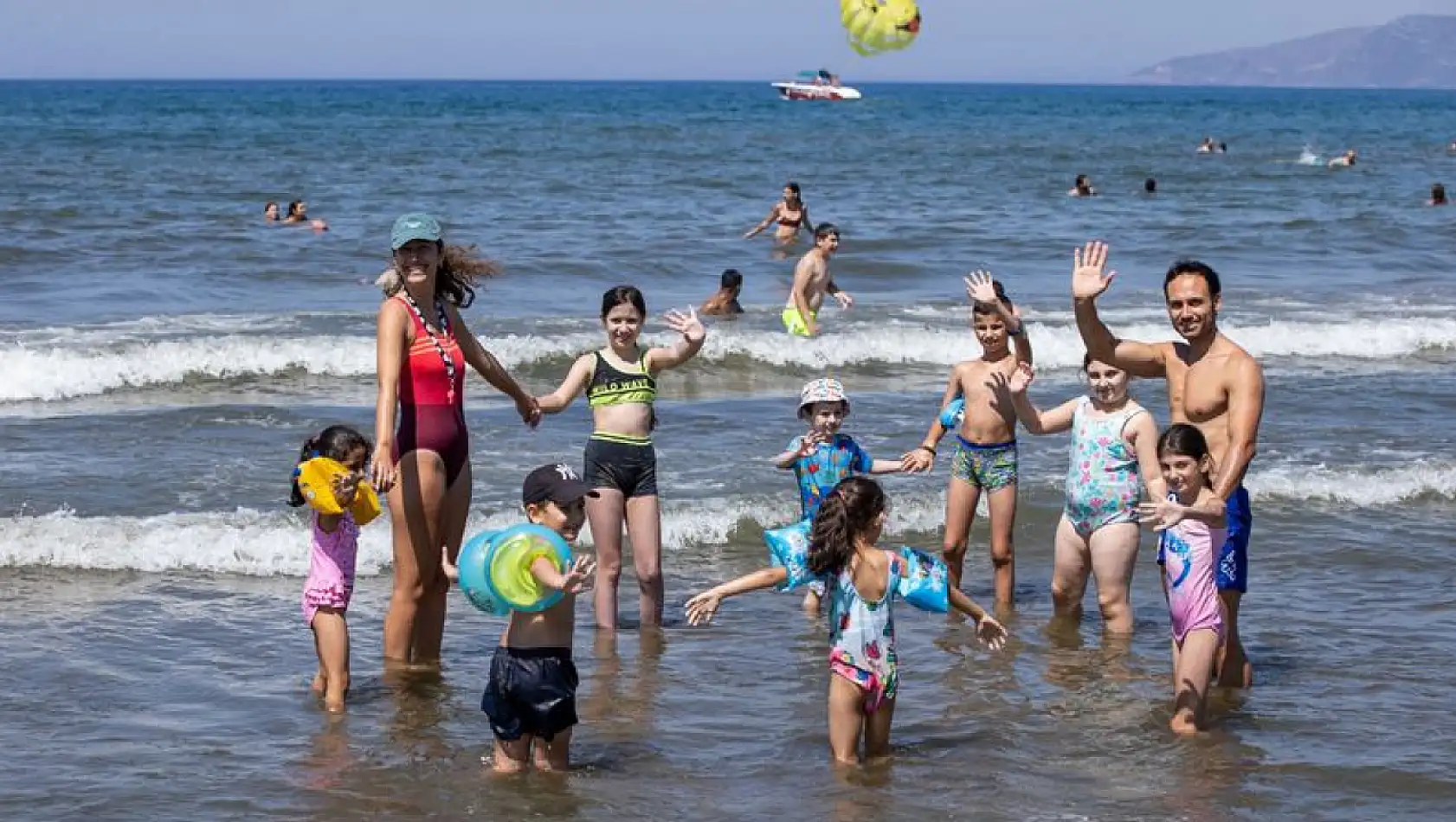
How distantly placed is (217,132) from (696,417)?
4939cm

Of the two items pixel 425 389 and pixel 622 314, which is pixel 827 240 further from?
pixel 425 389

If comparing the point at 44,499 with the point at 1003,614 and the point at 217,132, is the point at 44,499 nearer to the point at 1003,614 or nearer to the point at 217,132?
the point at 1003,614

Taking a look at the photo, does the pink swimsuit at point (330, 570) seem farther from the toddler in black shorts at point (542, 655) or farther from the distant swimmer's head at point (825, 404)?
the distant swimmer's head at point (825, 404)

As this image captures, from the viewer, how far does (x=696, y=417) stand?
14062 mm

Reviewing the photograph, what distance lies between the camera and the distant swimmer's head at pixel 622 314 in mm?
8172

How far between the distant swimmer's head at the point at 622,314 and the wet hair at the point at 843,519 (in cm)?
223

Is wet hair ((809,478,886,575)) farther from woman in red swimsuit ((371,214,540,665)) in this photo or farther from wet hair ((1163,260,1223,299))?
woman in red swimsuit ((371,214,540,665))

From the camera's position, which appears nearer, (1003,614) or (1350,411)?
(1003,614)

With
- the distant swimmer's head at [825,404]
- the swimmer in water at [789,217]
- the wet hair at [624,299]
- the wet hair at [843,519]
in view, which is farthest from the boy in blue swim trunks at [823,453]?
the swimmer in water at [789,217]

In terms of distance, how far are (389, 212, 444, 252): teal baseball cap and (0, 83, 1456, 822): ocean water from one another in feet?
6.12

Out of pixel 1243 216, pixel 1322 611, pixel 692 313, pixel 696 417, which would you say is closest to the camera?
pixel 692 313

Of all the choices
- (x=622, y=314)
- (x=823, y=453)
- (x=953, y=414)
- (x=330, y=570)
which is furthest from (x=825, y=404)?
(x=330, y=570)

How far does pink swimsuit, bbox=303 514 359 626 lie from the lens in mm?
7164

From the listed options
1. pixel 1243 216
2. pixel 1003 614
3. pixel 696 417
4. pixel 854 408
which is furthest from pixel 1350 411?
pixel 1243 216
